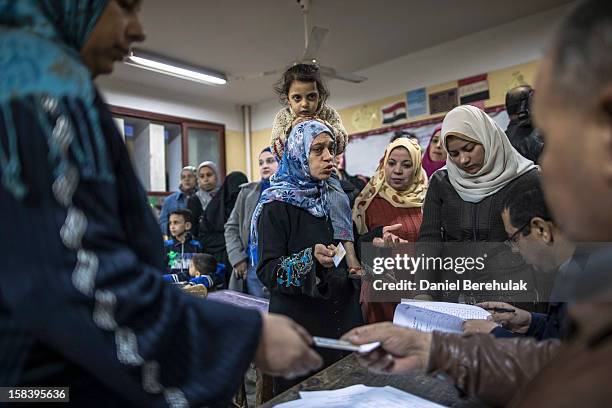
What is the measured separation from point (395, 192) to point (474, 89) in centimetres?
328

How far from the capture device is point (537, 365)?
788 millimetres

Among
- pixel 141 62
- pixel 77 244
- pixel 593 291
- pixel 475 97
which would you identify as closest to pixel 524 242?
pixel 593 291

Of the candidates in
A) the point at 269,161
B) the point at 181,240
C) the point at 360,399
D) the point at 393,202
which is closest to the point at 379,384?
the point at 360,399

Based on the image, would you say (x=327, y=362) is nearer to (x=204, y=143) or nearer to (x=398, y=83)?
(x=398, y=83)

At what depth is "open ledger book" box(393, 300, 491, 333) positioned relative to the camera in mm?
1061

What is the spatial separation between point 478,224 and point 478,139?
0.36 m

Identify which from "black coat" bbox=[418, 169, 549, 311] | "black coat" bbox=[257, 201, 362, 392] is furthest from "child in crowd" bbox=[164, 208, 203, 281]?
"black coat" bbox=[418, 169, 549, 311]

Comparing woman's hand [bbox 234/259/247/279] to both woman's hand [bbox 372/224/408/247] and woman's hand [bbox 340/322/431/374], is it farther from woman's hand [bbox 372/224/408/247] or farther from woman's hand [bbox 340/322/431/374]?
woman's hand [bbox 340/322/431/374]

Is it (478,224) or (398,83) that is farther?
(398,83)

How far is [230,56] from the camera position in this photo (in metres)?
5.32

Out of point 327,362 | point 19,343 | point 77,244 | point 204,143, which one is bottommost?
point 327,362

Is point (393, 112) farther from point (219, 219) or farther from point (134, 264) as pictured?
point (134, 264)

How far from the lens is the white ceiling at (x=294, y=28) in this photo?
411 cm

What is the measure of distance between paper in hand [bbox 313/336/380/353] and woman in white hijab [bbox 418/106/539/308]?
0.87 meters
